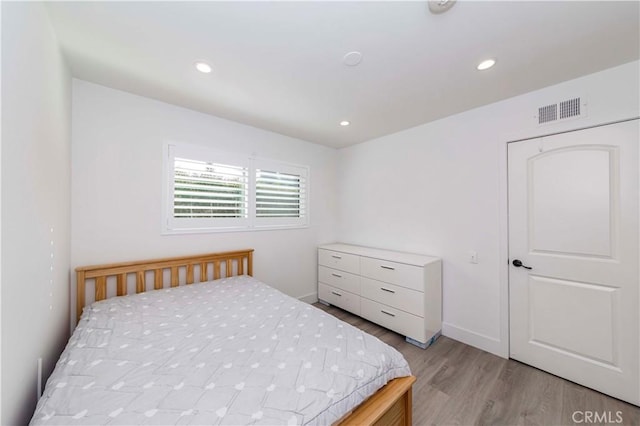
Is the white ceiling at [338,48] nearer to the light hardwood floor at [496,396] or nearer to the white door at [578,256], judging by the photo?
the white door at [578,256]

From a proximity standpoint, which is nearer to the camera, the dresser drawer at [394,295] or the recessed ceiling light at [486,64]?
the recessed ceiling light at [486,64]

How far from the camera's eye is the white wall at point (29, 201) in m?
0.85

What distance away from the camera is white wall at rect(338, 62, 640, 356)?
1.87m

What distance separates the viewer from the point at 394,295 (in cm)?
259

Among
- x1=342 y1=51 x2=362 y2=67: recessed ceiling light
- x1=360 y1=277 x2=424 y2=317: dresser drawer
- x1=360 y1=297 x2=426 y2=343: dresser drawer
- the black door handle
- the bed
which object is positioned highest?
x1=342 y1=51 x2=362 y2=67: recessed ceiling light

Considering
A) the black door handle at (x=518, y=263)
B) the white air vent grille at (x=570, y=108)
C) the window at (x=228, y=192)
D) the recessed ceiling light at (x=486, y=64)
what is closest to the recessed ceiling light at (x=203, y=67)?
the window at (x=228, y=192)

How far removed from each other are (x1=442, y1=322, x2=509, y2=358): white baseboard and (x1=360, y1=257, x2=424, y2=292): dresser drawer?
27.0 inches

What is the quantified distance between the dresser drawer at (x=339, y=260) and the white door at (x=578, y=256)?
5.13 feet

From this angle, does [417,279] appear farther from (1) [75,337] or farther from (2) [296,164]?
(1) [75,337]

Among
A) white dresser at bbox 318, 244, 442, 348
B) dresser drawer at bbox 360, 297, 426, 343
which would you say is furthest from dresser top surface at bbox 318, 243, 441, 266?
dresser drawer at bbox 360, 297, 426, 343

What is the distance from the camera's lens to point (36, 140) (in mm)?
1115

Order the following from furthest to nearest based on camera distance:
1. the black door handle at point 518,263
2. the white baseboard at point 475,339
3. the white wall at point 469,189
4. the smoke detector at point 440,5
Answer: the white baseboard at point 475,339 → the black door handle at point 518,263 → the white wall at point 469,189 → the smoke detector at point 440,5

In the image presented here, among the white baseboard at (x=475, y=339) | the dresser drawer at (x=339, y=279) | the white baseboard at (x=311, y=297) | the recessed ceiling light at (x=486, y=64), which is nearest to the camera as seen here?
the recessed ceiling light at (x=486, y=64)

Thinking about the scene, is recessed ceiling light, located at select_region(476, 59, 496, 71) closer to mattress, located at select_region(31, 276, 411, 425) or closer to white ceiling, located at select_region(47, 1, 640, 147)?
white ceiling, located at select_region(47, 1, 640, 147)
